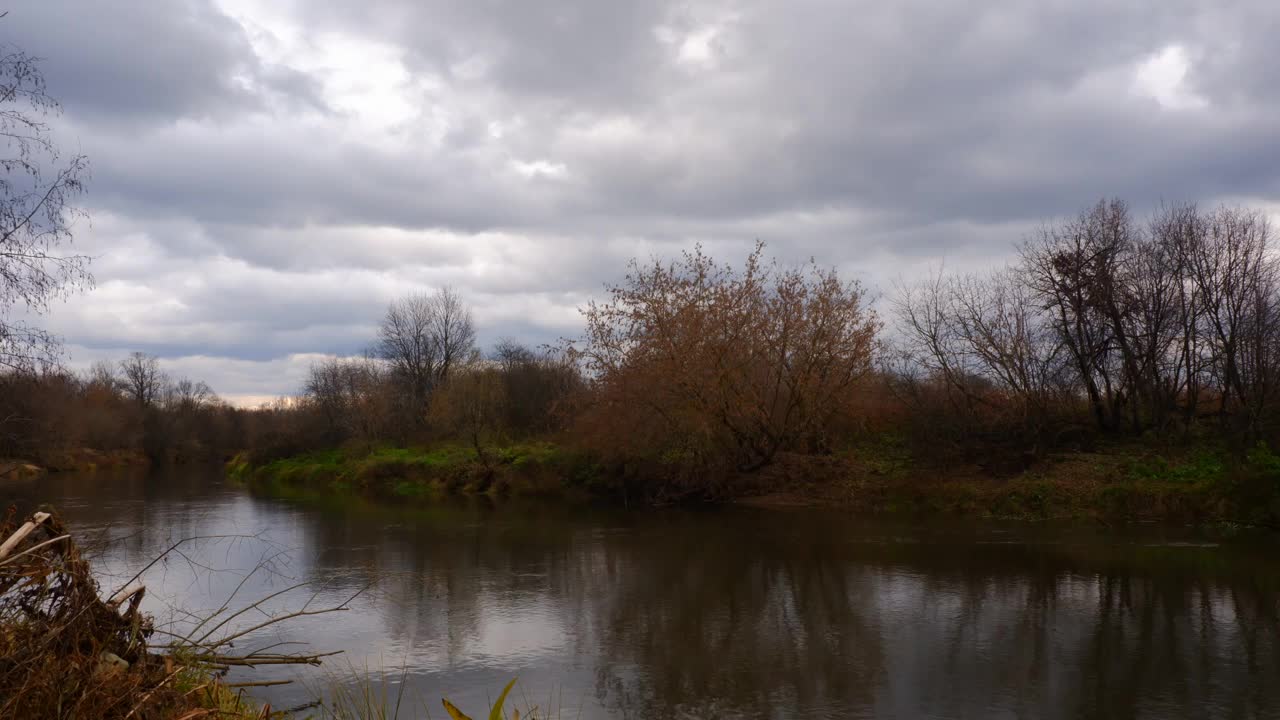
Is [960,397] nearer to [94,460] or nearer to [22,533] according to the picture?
[22,533]

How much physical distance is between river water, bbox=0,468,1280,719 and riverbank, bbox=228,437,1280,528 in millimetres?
1905

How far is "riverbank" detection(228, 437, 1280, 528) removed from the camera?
2014 cm

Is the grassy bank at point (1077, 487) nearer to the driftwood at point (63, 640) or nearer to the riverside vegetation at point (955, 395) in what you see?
the riverside vegetation at point (955, 395)

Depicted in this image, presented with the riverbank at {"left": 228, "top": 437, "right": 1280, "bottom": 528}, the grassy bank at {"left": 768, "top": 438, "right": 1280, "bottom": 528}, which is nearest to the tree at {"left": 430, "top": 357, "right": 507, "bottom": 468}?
the riverbank at {"left": 228, "top": 437, "right": 1280, "bottom": 528}

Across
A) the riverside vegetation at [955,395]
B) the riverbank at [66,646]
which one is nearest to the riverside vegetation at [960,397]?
the riverside vegetation at [955,395]

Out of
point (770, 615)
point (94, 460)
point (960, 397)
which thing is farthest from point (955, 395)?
point (94, 460)

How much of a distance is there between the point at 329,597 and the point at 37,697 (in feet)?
32.1

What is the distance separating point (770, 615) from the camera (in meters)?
12.2

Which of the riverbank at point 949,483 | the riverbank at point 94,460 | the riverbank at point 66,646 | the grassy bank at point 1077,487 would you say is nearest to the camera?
the riverbank at point 66,646

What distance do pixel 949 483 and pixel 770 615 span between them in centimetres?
1393

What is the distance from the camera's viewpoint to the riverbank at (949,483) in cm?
2014

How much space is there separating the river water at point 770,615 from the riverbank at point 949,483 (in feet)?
6.25

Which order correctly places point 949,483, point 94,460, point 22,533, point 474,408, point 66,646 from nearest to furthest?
point 22,533 < point 66,646 < point 949,483 < point 474,408 < point 94,460

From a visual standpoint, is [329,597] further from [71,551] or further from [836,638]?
[71,551]
